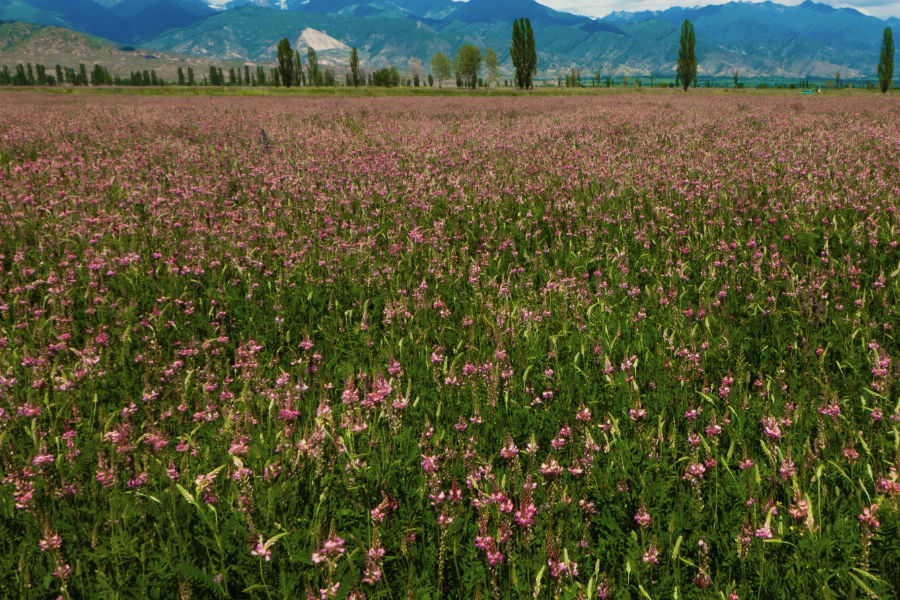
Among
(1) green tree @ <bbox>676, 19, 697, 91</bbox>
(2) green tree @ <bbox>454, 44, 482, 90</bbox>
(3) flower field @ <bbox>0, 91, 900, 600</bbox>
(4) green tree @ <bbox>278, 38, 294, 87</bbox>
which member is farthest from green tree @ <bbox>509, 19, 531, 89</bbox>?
(3) flower field @ <bbox>0, 91, 900, 600</bbox>

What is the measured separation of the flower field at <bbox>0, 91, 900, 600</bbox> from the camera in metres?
1.95

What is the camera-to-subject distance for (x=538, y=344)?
3.66 meters

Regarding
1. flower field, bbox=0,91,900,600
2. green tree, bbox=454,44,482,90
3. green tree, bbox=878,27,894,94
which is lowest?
flower field, bbox=0,91,900,600

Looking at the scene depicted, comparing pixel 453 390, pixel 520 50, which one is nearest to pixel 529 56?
pixel 520 50

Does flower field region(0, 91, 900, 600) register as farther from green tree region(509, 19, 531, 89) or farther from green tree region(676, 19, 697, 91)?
green tree region(676, 19, 697, 91)

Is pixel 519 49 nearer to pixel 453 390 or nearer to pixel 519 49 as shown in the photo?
pixel 519 49

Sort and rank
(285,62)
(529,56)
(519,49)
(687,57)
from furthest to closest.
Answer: (285,62)
(529,56)
(687,57)
(519,49)

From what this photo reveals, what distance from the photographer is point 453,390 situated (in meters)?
3.18

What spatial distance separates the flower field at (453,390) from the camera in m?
1.95

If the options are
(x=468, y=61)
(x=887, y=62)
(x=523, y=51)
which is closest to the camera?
(x=887, y=62)

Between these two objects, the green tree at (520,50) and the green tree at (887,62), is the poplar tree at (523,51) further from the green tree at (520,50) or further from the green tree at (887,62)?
the green tree at (887,62)

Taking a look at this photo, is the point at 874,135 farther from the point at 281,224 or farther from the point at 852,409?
the point at 281,224

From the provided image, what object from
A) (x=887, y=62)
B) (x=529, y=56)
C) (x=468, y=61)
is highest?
(x=468, y=61)

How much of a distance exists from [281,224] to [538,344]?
13.0 feet
